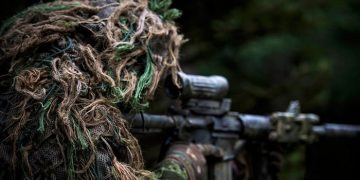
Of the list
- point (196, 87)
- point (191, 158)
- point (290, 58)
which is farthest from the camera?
point (290, 58)

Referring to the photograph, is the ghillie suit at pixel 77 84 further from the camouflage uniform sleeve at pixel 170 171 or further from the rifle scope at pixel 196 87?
the camouflage uniform sleeve at pixel 170 171

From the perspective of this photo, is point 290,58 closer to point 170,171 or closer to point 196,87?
point 196,87

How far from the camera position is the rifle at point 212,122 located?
189 centimetres

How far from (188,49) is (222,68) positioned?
1.11ft

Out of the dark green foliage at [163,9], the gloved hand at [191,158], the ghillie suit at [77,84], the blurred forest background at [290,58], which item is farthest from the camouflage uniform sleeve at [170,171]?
the blurred forest background at [290,58]

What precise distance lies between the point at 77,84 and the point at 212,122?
823 millimetres

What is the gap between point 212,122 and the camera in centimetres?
217

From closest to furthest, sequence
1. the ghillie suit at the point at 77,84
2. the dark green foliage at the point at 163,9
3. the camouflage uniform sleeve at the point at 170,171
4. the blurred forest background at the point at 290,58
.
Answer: the ghillie suit at the point at 77,84 → the camouflage uniform sleeve at the point at 170,171 → the dark green foliage at the point at 163,9 → the blurred forest background at the point at 290,58

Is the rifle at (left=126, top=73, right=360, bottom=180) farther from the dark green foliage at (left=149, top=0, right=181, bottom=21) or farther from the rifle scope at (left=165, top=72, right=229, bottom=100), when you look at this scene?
the dark green foliage at (left=149, top=0, right=181, bottom=21)

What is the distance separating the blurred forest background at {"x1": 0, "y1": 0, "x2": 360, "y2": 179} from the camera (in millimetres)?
3411

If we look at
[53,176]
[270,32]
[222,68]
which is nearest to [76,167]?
[53,176]

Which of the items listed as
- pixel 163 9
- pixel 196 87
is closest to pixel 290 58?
pixel 196 87

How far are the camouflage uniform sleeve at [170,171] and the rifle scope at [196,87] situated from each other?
21 centimetres

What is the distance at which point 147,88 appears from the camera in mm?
1606
